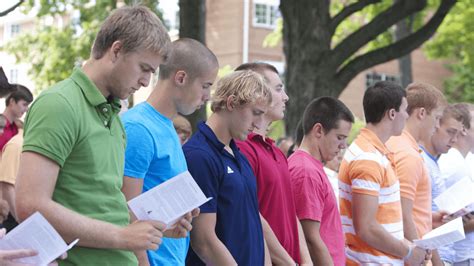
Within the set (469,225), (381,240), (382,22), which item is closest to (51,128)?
(381,240)

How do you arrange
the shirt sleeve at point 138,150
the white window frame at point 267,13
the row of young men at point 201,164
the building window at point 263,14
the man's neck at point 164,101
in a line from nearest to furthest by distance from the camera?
the row of young men at point 201,164, the shirt sleeve at point 138,150, the man's neck at point 164,101, the white window frame at point 267,13, the building window at point 263,14

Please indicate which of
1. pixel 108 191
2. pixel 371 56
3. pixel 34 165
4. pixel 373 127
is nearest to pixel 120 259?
pixel 108 191

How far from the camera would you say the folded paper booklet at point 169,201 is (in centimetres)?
392

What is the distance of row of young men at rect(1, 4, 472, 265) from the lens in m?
3.74

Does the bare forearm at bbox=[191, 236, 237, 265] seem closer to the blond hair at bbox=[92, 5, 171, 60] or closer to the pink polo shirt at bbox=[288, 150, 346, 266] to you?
the pink polo shirt at bbox=[288, 150, 346, 266]

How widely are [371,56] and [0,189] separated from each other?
816 cm

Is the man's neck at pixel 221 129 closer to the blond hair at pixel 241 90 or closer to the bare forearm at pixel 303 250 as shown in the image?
the blond hair at pixel 241 90

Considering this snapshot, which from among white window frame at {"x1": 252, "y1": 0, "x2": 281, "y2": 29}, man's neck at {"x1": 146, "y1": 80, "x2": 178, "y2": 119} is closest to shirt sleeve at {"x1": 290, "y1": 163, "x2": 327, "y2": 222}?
man's neck at {"x1": 146, "y1": 80, "x2": 178, "y2": 119}

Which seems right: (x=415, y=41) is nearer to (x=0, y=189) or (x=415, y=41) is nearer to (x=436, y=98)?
(x=436, y=98)

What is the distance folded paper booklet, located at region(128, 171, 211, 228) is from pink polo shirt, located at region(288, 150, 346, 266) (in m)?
1.95

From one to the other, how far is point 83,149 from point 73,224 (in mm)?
329

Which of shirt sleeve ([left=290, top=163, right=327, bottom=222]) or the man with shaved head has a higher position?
the man with shaved head

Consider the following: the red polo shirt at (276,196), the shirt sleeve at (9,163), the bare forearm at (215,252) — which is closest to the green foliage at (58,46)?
the shirt sleeve at (9,163)

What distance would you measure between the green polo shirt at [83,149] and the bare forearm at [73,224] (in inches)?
4.4
